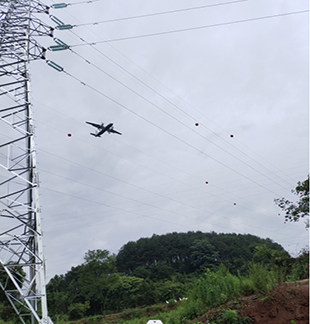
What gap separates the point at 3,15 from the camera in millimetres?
13438

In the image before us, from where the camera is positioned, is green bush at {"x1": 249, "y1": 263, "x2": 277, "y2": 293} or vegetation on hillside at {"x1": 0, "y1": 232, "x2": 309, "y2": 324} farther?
vegetation on hillside at {"x1": 0, "y1": 232, "x2": 309, "y2": 324}

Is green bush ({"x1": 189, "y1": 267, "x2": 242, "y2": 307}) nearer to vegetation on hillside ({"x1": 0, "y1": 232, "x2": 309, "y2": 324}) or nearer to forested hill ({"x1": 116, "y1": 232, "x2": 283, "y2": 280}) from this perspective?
vegetation on hillside ({"x1": 0, "y1": 232, "x2": 309, "y2": 324})

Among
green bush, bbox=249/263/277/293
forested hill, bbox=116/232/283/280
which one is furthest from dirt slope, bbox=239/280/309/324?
forested hill, bbox=116/232/283/280

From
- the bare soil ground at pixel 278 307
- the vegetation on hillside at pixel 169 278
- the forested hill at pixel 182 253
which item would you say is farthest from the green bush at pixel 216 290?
the forested hill at pixel 182 253

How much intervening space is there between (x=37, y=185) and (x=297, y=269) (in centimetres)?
1343

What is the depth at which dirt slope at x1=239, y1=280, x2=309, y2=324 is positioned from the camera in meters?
6.58

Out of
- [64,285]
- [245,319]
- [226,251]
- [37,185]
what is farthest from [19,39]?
[226,251]

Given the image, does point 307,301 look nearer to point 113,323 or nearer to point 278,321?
point 278,321

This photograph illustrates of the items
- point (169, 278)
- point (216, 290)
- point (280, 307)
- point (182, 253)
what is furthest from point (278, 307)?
point (182, 253)

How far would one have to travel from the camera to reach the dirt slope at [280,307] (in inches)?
259

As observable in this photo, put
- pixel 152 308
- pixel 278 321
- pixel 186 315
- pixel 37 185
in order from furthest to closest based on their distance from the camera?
1. pixel 152 308
2. pixel 37 185
3. pixel 186 315
4. pixel 278 321

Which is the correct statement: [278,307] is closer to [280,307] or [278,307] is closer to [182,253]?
[280,307]

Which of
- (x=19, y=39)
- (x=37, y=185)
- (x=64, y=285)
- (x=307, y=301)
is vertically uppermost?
(x=19, y=39)

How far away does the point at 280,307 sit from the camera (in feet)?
22.8
